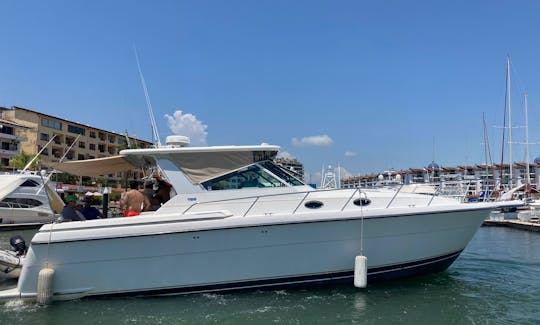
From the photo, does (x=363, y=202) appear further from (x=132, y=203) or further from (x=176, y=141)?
(x=132, y=203)

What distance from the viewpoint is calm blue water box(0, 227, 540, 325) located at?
5644 millimetres

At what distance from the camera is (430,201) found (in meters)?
7.14

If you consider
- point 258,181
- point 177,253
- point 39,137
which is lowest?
point 177,253

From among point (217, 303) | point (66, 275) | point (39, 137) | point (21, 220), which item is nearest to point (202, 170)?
point (217, 303)

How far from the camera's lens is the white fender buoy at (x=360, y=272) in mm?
6359

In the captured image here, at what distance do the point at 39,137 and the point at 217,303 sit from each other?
5047 centimetres

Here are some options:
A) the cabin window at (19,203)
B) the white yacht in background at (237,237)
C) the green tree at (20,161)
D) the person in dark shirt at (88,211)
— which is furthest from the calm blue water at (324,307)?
the green tree at (20,161)

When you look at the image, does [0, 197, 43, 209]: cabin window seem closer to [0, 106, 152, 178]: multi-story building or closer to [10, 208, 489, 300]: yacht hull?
[0, 106, 152, 178]: multi-story building

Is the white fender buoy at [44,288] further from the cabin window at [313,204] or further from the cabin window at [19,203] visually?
the cabin window at [19,203]

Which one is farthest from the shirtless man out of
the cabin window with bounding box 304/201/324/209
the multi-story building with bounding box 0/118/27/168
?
the multi-story building with bounding box 0/118/27/168

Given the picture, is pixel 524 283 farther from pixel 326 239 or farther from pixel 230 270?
pixel 230 270

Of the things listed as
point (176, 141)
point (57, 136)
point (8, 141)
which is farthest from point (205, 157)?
point (57, 136)

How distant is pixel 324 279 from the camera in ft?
22.4

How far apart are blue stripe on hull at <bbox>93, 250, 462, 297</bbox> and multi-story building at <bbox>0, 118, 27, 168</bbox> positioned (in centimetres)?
4487
